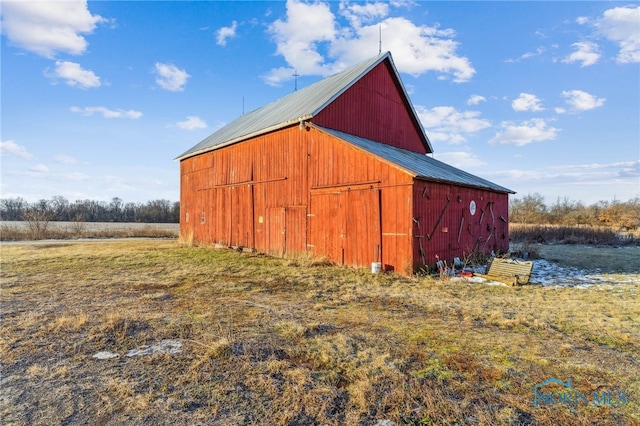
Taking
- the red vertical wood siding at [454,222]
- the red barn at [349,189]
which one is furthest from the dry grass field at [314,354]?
the red barn at [349,189]

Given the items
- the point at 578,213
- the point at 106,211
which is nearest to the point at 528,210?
the point at 578,213

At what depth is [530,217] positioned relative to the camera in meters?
39.4

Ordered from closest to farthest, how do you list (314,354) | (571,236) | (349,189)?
(314,354) → (349,189) → (571,236)

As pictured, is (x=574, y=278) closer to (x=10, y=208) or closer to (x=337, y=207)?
(x=337, y=207)

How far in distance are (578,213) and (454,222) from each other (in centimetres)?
3407

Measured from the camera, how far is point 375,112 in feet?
53.6

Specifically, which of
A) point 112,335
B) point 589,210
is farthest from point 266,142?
point 589,210

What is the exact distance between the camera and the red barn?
1076 cm

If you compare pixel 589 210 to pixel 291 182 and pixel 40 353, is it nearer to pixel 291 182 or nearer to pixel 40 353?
pixel 291 182

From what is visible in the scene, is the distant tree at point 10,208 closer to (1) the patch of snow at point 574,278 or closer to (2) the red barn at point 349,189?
(2) the red barn at point 349,189

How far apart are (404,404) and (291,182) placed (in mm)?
11577

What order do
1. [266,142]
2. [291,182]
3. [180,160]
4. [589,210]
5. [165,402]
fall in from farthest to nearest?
[589,210]
[180,160]
[266,142]
[291,182]
[165,402]

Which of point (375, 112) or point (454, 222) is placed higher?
point (375, 112)

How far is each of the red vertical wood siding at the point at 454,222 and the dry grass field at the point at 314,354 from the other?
2.51 metres
